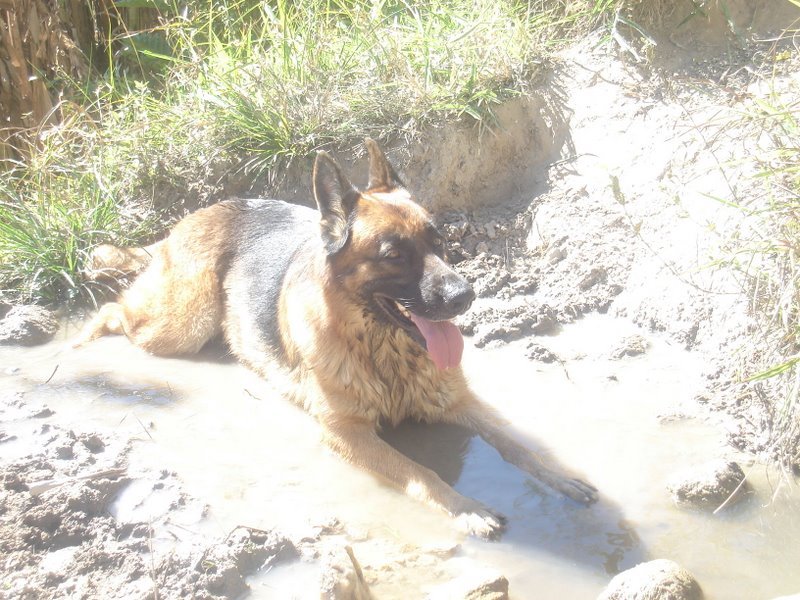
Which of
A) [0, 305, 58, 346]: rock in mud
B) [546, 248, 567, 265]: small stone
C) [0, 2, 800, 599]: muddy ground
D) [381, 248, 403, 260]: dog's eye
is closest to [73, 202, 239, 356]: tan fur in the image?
[0, 305, 58, 346]: rock in mud

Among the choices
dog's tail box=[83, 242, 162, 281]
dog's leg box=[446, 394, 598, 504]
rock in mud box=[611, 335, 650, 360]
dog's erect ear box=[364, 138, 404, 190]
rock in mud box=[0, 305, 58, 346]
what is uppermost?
dog's erect ear box=[364, 138, 404, 190]

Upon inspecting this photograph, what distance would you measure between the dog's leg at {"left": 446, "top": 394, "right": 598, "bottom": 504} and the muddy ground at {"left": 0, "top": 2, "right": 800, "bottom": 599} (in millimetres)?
701

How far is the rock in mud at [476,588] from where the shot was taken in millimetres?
2912

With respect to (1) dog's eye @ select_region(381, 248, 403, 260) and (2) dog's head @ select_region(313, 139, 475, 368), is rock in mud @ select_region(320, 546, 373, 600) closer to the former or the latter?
(2) dog's head @ select_region(313, 139, 475, 368)

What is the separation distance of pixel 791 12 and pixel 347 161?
11.5 ft

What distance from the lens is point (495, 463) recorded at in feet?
13.8

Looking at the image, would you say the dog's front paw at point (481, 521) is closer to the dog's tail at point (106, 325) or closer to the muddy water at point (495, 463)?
the muddy water at point (495, 463)

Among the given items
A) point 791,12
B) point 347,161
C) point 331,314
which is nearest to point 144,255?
point 347,161

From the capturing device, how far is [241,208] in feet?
19.4

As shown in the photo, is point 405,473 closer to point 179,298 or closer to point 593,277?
point 593,277

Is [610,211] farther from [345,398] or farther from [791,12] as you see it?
[345,398]

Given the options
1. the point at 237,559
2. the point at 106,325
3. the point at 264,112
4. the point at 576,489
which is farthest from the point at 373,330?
the point at 264,112

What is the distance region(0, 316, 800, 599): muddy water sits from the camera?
3262 millimetres

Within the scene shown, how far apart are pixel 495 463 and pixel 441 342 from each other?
2.31 ft
